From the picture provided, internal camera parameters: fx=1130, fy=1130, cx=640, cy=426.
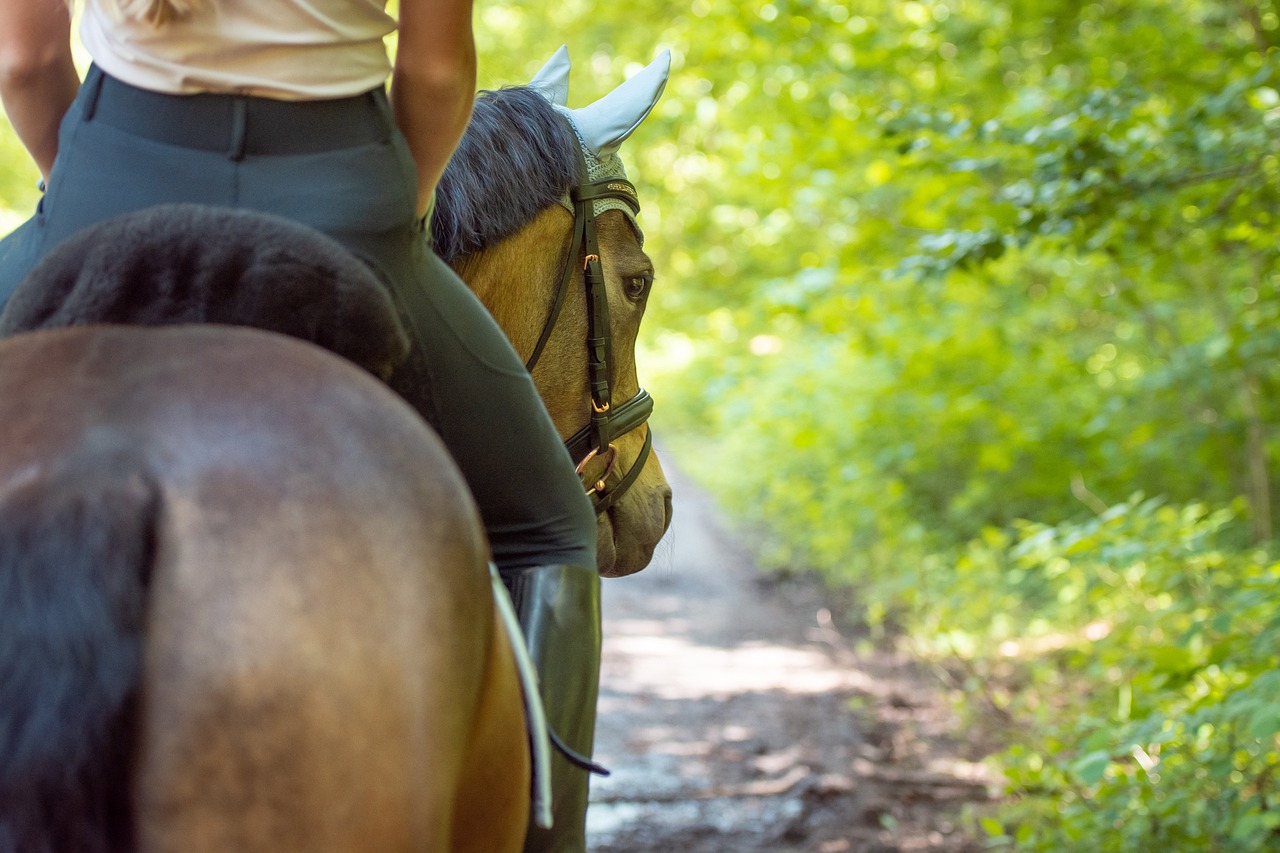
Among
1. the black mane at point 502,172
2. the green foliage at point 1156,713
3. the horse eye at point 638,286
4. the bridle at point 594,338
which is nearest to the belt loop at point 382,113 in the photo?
the black mane at point 502,172

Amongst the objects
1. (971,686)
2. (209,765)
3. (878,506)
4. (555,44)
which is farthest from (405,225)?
(555,44)

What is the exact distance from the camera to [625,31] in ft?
38.5

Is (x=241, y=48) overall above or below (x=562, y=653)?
above

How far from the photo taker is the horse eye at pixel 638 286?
2812mm

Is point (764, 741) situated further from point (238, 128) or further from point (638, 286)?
point (238, 128)

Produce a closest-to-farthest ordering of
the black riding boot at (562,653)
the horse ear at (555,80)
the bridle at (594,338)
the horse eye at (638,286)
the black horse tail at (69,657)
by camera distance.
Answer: the black horse tail at (69,657), the black riding boot at (562,653), the bridle at (594,338), the horse eye at (638,286), the horse ear at (555,80)

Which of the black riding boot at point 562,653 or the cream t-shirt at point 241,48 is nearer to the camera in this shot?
the cream t-shirt at point 241,48

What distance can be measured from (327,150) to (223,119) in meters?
0.14

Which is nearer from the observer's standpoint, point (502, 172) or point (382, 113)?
point (382, 113)

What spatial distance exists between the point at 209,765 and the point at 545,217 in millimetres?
1824

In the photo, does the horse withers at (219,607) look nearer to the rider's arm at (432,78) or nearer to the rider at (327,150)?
the rider at (327,150)

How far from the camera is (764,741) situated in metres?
6.09

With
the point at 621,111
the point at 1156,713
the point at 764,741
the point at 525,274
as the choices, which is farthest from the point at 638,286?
the point at 764,741

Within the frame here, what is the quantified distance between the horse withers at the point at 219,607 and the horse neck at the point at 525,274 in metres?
1.37
